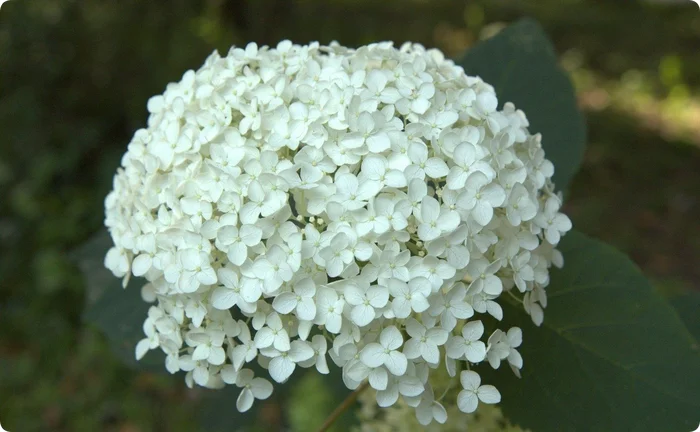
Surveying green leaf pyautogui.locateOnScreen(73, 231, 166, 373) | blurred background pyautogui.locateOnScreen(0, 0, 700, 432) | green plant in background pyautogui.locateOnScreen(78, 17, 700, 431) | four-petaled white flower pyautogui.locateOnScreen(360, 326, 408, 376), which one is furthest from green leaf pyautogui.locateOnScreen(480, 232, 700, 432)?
blurred background pyautogui.locateOnScreen(0, 0, 700, 432)

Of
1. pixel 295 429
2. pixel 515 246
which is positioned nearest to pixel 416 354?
pixel 515 246

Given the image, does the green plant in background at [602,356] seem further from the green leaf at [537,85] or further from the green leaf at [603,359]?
the green leaf at [537,85]

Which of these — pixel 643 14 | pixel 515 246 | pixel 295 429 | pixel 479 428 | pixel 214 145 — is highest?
pixel 214 145

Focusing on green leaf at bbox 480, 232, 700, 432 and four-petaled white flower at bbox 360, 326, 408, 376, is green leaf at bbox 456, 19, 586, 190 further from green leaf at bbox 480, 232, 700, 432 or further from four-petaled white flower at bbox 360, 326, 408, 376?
four-petaled white flower at bbox 360, 326, 408, 376

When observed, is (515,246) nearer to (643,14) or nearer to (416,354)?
(416,354)

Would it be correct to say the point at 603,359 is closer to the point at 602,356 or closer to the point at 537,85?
the point at 602,356

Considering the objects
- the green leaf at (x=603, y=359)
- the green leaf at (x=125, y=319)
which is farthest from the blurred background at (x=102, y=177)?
the green leaf at (x=603, y=359)
